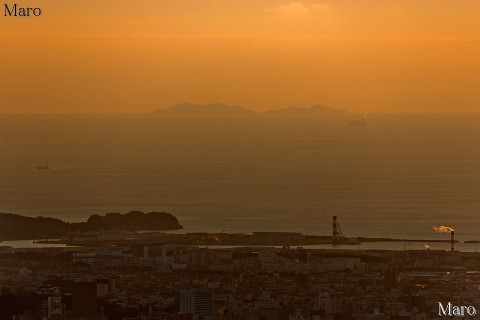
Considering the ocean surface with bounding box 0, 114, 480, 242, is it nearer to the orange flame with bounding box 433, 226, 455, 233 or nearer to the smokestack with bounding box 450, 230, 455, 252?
the orange flame with bounding box 433, 226, 455, 233

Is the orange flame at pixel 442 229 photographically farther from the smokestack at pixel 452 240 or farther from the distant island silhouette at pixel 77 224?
the distant island silhouette at pixel 77 224

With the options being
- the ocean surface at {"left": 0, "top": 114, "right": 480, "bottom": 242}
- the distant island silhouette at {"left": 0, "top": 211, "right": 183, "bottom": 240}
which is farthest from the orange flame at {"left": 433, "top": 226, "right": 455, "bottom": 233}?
the distant island silhouette at {"left": 0, "top": 211, "right": 183, "bottom": 240}

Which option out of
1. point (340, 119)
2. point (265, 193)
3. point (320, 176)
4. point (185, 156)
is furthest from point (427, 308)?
point (340, 119)

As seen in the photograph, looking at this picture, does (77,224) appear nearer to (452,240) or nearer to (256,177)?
(452,240)

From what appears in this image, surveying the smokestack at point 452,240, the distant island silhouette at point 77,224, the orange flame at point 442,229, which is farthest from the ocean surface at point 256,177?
the smokestack at point 452,240

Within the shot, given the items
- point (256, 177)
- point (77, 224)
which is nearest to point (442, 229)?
point (77, 224)

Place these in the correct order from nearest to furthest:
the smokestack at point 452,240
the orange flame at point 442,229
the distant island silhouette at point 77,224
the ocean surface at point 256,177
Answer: the smokestack at point 452,240, the distant island silhouette at point 77,224, the orange flame at point 442,229, the ocean surface at point 256,177
